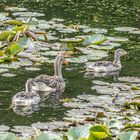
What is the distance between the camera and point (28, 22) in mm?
14375

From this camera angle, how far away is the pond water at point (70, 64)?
9.20m

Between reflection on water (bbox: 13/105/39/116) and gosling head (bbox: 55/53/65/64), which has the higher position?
gosling head (bbox: 55/53/65/64)

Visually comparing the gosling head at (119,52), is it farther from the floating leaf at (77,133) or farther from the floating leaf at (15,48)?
the floating leaf at (77,133)

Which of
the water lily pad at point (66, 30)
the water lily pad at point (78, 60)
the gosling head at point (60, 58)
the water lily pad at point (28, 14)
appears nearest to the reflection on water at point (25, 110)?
the gosling head at point (60, 58)

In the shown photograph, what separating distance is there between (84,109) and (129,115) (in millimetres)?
597

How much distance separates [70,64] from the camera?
12.1 m

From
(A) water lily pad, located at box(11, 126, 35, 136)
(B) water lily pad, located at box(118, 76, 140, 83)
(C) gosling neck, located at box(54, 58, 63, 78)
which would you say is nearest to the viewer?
(A) water lily pad, located at box(11, 126, 35, 136)

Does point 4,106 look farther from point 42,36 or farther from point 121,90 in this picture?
point 42,36

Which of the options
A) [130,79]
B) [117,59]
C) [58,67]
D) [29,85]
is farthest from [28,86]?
[117,59]

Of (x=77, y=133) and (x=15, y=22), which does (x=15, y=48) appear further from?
(x=77, y=133)

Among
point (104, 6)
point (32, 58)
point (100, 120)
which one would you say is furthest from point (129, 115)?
point (104, 6)

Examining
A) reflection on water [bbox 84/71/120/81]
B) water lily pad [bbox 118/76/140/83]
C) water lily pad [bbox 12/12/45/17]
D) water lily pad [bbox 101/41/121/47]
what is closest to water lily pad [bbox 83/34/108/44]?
water lily pad [bbox 101/41/121/47]

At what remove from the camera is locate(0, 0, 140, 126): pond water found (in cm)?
920

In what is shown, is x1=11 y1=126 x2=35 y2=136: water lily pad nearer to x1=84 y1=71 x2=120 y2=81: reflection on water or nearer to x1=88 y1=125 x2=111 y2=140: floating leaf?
x1=88 y1=125 x2=111 y2=140: floating leaf
